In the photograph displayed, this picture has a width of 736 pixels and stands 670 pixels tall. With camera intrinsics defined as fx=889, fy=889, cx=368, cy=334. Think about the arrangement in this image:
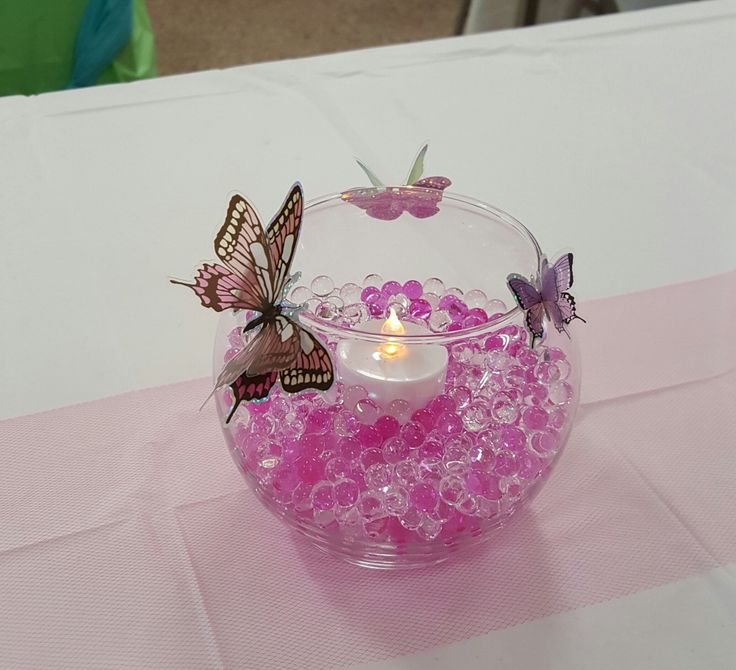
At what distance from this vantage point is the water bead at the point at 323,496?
0.49 metres

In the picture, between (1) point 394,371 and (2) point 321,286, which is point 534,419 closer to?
(1) point 394,371

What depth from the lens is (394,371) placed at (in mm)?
536

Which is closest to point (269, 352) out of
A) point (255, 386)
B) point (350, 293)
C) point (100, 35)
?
point (255, 386)

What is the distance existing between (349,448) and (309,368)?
0.23 ft

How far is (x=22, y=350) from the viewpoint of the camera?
0.70 meters

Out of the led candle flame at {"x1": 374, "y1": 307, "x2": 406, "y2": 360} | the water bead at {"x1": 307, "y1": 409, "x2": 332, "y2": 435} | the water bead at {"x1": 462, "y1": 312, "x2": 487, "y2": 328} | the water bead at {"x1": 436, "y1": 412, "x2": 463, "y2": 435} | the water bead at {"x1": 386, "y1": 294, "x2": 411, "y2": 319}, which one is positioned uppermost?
the led candle flame at {"x1": 374, "y1": 307, "x2": 406, "y2": 360}

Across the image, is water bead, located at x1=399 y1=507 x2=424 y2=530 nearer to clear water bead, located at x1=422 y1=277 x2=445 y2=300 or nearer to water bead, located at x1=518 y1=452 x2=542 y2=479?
water bead, located at x1=518 y1=452 x2=542 y2=479

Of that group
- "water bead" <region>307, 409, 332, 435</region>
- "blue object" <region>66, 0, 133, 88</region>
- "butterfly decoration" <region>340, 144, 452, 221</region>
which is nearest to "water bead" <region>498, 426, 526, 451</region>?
"water bead" <region>307, 409, 332, 435</region>

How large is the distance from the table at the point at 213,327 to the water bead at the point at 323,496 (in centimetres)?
7

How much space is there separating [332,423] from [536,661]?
177 mm

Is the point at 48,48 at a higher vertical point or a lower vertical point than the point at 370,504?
lower

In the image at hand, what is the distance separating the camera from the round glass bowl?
19.3 inches

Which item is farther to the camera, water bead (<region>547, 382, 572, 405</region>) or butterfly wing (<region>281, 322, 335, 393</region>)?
water bead (<region>547, 382, 572, 405</region>)

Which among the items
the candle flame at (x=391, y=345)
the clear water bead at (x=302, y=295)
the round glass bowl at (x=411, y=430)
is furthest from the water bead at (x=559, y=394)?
the clear water bead at (x=302, y=295)
